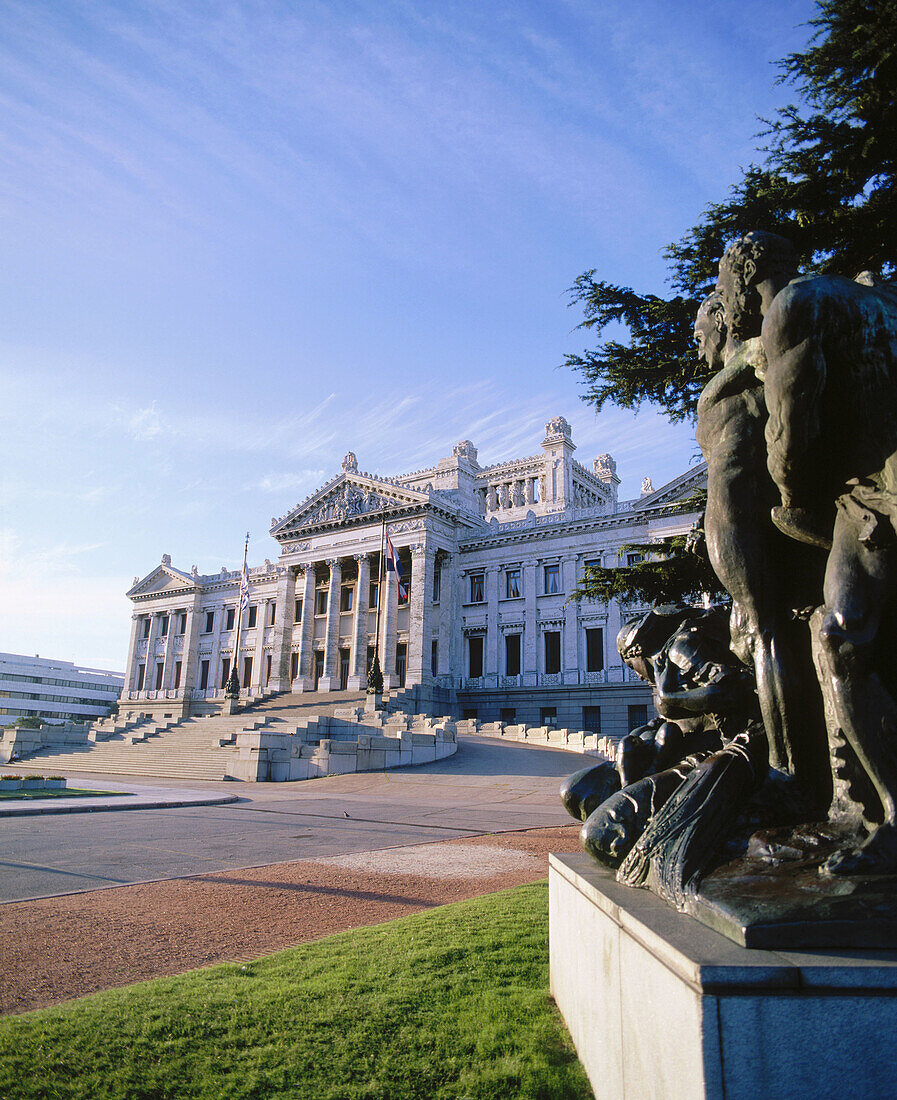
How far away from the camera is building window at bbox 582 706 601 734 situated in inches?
1687

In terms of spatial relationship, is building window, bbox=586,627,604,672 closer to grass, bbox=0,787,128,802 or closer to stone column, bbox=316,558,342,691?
stone column, bbox=316,558,342,691

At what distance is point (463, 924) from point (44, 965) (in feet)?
8.77

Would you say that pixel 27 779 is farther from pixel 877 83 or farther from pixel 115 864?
pixel 877 83

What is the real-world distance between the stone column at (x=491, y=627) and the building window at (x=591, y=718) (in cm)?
600

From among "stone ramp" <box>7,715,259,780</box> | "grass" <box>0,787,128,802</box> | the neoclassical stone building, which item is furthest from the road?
the neoclassical stone building

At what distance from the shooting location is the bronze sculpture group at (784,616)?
2.78 metres

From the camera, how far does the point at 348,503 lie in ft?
171

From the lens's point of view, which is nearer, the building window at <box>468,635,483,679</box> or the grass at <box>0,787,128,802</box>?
the grass at <box>0,787,128,802</box>

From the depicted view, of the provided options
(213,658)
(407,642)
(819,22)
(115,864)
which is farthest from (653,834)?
(213,658)

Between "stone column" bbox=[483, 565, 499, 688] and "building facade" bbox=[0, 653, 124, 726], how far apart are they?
232 ft

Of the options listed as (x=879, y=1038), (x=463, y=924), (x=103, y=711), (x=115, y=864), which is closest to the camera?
(x=879, y=1038)

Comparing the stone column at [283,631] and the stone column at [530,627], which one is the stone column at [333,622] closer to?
the stone column at [283,631]

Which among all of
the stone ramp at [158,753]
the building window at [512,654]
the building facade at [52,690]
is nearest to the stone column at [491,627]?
the building window at [512,654]

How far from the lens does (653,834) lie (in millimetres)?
3150
